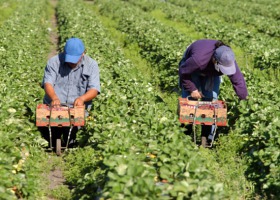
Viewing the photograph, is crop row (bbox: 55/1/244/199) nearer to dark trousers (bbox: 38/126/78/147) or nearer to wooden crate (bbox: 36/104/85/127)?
wooden crate (bbox: 36/104/85/127)

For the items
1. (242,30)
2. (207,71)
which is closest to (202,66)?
(207,71)

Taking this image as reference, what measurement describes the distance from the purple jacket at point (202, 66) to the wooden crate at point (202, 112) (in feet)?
0.85

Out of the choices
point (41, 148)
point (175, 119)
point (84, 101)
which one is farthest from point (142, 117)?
point (41, 148)

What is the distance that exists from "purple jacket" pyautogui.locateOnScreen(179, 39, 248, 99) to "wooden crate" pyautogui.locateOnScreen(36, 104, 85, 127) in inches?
57.1

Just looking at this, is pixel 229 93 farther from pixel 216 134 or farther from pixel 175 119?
pixel 175 119

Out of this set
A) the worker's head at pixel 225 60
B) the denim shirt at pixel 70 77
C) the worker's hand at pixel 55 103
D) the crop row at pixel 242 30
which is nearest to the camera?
the worker's head at pixel 225 60

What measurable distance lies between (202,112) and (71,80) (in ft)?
5.99

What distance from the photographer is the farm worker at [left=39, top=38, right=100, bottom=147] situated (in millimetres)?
6449

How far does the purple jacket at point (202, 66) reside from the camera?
634 cm

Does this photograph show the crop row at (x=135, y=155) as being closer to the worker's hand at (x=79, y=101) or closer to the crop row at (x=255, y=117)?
the worker's hand at (x=79, y=101)

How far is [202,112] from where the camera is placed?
6480 mm

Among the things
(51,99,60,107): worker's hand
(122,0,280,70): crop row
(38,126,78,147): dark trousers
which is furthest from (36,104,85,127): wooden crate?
(122,0,280,70): crop row

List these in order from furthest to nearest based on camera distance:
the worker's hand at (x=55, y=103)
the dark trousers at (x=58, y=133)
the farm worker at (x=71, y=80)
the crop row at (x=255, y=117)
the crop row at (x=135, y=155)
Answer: the dark trousers at (x=58, y=133) → the farm worker at (x=71, y=80) → the worker's hand at (x=55, y=103) → the crop row at (x=255, y=117) → the crop row at (x=135, y=155)

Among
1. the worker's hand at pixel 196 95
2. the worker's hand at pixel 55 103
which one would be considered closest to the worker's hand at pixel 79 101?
the worker's hand at pixel 55 103
